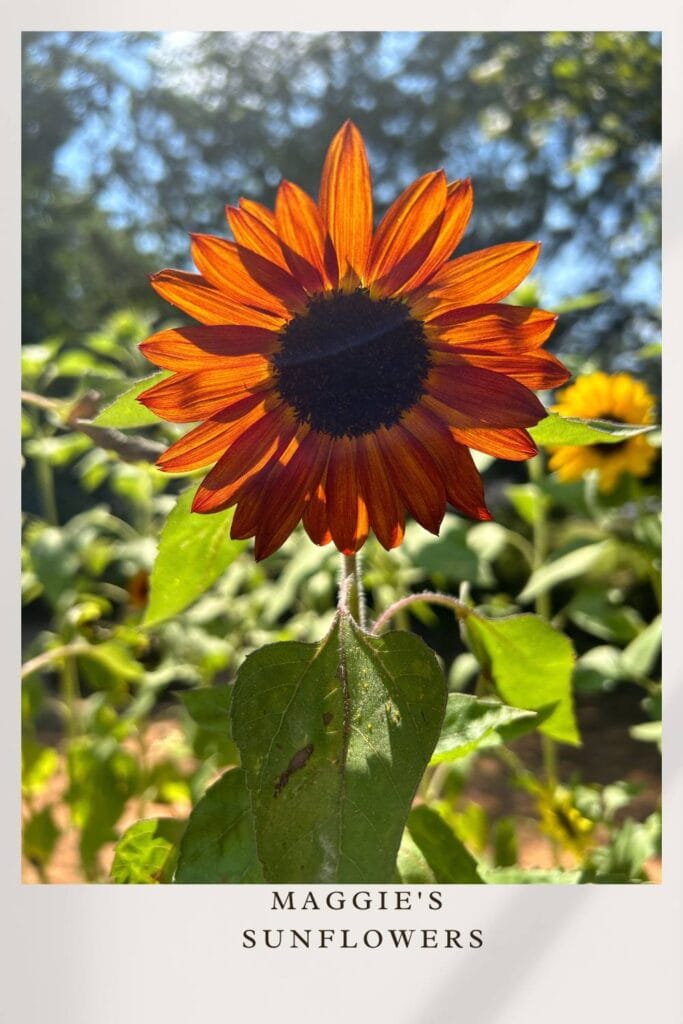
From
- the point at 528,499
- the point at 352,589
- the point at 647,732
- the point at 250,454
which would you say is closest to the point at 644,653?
the point at 647,732

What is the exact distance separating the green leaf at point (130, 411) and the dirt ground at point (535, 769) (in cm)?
38

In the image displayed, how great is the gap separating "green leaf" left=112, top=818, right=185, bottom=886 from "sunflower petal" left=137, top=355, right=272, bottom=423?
0.34 metres

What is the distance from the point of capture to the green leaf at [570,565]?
0.91m

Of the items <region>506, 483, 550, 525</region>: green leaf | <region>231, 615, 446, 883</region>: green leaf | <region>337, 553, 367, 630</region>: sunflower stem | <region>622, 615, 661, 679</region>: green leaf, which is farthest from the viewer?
<region>506, 483, 550, 525</region>: green leaf

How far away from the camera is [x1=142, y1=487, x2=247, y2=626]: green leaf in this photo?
684 mm

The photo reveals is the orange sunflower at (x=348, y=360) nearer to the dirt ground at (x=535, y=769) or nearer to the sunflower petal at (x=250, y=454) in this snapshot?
the sunflower petal at (x=250, y=454)

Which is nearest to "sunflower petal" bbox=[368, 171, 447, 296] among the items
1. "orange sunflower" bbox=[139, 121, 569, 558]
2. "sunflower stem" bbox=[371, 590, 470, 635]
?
"orange sunflower" bbox=[139, 121, 569, 558]

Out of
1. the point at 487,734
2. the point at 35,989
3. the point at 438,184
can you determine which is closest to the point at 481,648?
the point at 487,734

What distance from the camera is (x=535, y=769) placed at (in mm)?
1041

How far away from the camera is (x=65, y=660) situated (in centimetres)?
99

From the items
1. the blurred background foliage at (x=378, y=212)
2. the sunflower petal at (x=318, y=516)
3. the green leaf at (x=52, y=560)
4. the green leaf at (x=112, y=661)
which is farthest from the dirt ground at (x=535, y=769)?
the sunflower petal at (x=318, y=516)

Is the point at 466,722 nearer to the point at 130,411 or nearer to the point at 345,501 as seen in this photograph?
the point at 345,501

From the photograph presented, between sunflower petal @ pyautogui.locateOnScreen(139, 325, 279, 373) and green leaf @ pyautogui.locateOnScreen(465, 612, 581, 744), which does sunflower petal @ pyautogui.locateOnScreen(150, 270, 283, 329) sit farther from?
green leaf @ pyautogui.locateOnScreen(465, 612, 581, 744)

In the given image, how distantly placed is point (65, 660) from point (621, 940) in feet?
1.94
